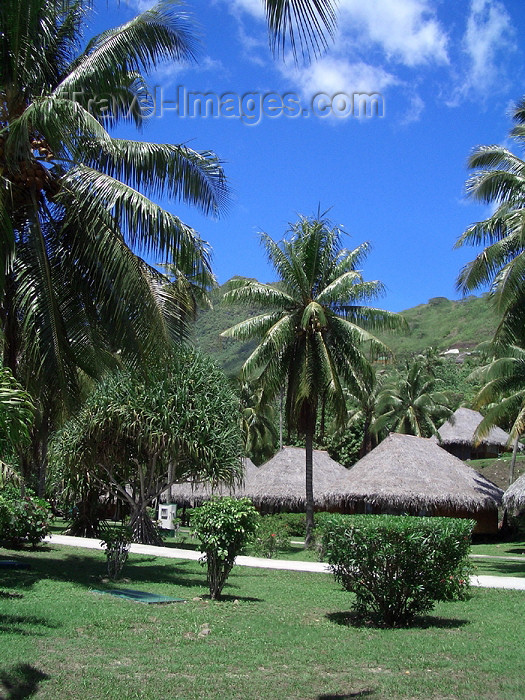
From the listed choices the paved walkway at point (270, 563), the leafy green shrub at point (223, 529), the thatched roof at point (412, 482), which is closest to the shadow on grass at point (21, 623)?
the leafy green shrub at point (223, 529)

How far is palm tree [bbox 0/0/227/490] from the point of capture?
1095 centimetres

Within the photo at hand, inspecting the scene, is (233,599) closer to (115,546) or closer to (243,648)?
(115,546)

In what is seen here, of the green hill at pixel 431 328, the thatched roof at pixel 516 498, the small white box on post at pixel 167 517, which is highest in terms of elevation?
the green hill at pixel 431 328

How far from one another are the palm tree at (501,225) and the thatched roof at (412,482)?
1084 centimetres

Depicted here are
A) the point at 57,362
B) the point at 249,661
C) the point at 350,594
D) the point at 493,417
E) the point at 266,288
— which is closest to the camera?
the point at 249,661

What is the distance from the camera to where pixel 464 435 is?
48.0 m

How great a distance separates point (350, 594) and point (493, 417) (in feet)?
51.1

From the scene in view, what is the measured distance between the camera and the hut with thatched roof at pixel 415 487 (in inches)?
→ 1080

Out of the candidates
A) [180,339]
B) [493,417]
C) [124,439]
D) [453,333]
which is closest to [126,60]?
[180,339]

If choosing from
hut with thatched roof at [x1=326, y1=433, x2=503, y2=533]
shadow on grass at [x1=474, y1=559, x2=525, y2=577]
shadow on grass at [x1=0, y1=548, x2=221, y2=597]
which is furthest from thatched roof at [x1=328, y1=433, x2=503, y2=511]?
shadow on grass at [x1=0, y1=548, x2=221, y2=597]

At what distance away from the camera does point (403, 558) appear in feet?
30.5

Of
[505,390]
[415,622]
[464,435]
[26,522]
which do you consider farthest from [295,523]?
[464,435]

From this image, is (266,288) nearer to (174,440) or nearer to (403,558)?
(174,440)

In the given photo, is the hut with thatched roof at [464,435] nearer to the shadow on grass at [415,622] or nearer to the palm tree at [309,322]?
the palm tree at [309,322]
